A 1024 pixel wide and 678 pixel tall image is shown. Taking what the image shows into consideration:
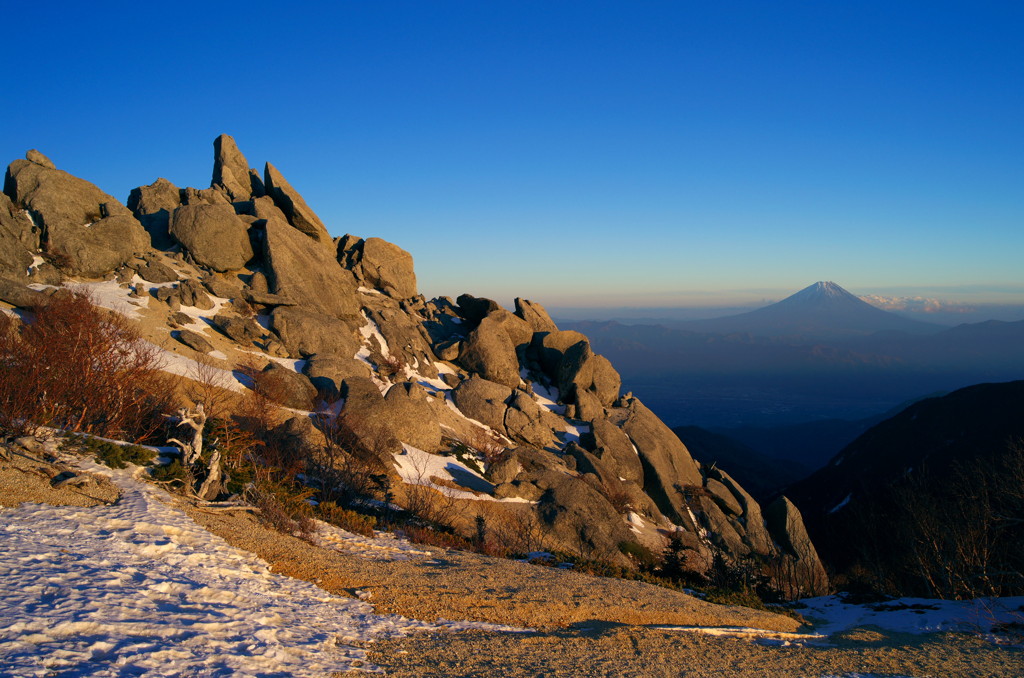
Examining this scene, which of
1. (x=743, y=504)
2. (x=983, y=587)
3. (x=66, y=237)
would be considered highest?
(x=66, y=237)

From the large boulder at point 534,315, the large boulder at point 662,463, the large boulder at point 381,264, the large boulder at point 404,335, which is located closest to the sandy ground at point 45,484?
the large boulder at point 404,335

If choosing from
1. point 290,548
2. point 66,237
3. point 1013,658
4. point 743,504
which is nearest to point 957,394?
point 743,504

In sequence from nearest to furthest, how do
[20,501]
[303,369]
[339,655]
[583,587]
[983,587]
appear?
[339,655], [20,501], [583,587], [983,587], [303,369]

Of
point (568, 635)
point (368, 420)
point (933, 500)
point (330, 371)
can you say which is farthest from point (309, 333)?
point (933, 500)

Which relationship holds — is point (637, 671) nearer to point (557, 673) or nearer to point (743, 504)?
point (557, 673)

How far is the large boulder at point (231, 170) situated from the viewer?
42.3 m

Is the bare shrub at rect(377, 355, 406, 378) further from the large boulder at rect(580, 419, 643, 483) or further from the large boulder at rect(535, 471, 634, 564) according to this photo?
the large boulder at rect(580, 419, 643, 483)

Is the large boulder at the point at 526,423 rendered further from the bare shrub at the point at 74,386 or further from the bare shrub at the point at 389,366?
the bare shrub at the point at 74,386

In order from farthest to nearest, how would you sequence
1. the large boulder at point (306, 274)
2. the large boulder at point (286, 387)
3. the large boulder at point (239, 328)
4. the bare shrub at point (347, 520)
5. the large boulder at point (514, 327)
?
the large boulder at point (514, 327) → the large boulder at point (306, 274) → the large boulder at point (239, 328) → the large boulder at point (286, 387) → the bare shrub at point (347, 520)

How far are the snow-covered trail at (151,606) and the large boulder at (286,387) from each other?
16172 mm

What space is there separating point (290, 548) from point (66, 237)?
29.8 m

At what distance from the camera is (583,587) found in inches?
444

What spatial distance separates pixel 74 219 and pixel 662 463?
3847 centimetres

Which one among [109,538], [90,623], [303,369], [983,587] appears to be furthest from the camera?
[303,369]
